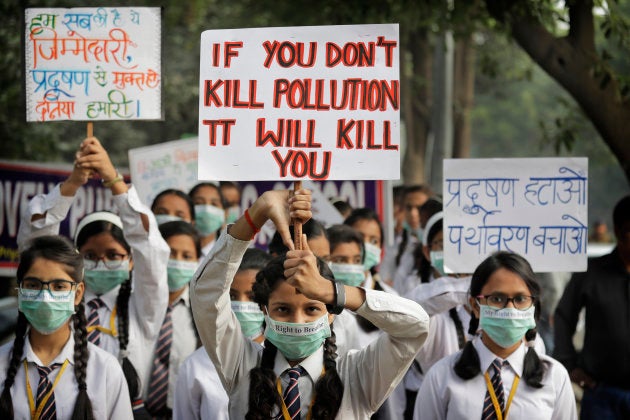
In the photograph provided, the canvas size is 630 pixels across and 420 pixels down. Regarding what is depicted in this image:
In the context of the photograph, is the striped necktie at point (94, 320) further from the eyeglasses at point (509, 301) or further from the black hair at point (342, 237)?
the eyeglasses at point (509, 301)

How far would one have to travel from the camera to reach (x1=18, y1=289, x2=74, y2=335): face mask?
4258 mm

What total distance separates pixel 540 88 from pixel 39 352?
202ft

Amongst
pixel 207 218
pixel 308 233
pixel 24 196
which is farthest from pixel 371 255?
pixel 24 196

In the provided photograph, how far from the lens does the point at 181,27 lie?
24141 mm

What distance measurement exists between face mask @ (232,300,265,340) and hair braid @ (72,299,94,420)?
2.40 ft

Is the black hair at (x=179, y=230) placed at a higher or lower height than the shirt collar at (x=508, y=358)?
higher

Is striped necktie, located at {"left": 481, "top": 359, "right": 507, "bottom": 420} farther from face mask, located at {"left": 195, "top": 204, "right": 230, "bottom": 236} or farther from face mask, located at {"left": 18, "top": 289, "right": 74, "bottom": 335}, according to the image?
face mask, located at {"left": 195, "top": 204, "right": 230, "bottom": 236}

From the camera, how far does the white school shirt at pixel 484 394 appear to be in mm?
4250

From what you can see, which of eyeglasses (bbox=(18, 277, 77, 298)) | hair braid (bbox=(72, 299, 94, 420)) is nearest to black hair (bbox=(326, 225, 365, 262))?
hair braid (bbox=(72, 299, 94, 420))

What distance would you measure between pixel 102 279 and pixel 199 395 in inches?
39.3

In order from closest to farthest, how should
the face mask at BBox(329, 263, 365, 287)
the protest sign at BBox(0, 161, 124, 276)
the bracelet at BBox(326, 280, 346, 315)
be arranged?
the bracelet at BBox(326, 280, 346, 315) → the face mask at BBox(329, 263, 365, 287) → the protest sign at BBox(0, 161, 124, 276)

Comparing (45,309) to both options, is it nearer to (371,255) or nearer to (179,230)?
(179,230)

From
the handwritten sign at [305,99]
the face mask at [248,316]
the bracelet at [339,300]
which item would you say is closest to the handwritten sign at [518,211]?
the face mask at [248,316]

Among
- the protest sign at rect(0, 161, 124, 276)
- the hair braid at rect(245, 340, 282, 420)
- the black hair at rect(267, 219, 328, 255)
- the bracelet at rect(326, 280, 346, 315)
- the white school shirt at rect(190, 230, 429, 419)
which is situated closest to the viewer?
the bracelet at rect(326, 280, 346, 315)
